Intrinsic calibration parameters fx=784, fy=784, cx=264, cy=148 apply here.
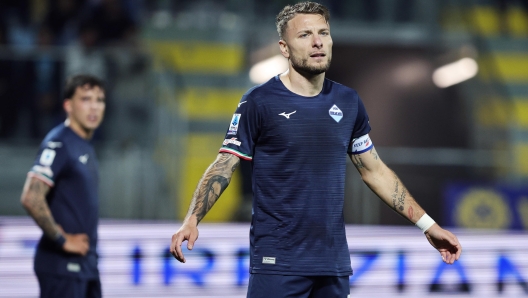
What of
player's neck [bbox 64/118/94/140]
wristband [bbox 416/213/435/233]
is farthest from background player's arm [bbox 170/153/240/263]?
player's neck [bbox 64/118/94/140]

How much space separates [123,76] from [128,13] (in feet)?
8.31

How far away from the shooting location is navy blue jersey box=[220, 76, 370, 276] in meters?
3.76

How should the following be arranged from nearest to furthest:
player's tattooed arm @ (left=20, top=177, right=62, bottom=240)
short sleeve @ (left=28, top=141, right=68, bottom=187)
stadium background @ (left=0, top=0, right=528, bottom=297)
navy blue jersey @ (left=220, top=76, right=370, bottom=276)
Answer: navy blue jersey @ (left=220, top=76, right=370, bottom=276)
player's tattooed arm @ (left=20, top=177, right=62, bottom=240)
short sleeve @ (left=28, top=141, right=68, bottom=187)
stadium background @ (left=0, top=0, right=528, bottom=297)

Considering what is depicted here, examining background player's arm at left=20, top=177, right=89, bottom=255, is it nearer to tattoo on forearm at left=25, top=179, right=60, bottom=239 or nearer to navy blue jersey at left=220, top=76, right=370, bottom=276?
tattoo on forearm at left=25, top=179, right=60, bottom=239

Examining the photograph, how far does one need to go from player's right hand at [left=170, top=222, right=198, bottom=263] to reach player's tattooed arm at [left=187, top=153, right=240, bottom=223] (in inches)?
4.3

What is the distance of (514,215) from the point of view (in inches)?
377

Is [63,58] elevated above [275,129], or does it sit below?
above

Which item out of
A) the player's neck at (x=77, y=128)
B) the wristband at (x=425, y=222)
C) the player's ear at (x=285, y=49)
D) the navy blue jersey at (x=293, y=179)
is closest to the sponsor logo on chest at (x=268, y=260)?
the navy blue jersey at (x=293, y=179)

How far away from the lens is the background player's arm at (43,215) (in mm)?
5023

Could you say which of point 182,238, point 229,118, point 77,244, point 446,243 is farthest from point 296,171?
point 229,118

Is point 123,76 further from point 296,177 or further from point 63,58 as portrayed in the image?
point 296,177

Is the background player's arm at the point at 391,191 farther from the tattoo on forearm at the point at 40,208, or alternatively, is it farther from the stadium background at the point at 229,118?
the stadium background at the point at 229,118

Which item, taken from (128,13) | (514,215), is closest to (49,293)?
(514,215)

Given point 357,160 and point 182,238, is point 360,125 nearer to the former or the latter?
point 357,160
